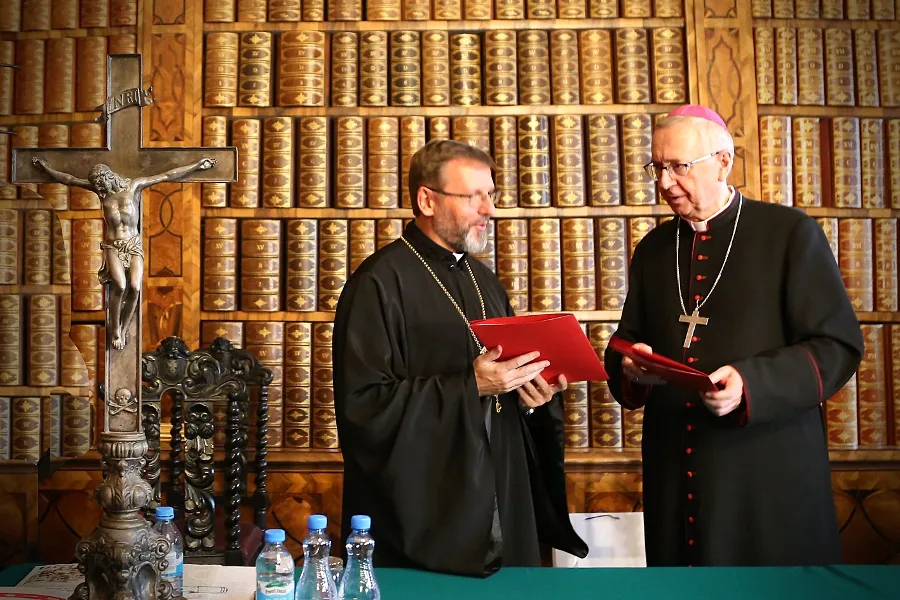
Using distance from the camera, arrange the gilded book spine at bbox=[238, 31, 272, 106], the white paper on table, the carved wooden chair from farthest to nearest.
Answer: the gilded book spine at bbox=[238, 31, 272, 106]
the white paper on table
the carved wooden chair

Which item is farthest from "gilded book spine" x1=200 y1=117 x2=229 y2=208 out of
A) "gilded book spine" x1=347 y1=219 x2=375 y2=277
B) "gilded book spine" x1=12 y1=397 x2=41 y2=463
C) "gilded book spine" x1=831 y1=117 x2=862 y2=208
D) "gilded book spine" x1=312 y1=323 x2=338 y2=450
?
"gilded book spine" x1=831 y1=117 x2=862 y2=208

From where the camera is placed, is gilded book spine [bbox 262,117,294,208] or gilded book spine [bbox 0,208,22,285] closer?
gilded book spine [bbox 0,208,22,285]

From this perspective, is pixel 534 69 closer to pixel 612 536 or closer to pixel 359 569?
pixel 612 536

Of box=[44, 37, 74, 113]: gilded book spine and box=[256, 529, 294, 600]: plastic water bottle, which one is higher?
box=[44, 37, 74, 113]: gilded book spine

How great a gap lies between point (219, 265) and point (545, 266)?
1.51 m

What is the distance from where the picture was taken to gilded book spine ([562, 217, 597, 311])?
159 inches

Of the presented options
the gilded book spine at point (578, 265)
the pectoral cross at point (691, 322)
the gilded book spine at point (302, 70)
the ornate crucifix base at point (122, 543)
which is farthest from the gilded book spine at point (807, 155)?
the ornate crucifix base at point (122, 543)

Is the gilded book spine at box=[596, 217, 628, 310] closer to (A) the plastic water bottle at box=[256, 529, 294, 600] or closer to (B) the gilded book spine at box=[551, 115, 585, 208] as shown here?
(B) the gilded book spine at box=[551, 115, 585, 208]

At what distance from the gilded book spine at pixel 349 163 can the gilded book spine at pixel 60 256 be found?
1264mm

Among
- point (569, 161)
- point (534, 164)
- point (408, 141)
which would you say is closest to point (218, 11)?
point (408, 141)

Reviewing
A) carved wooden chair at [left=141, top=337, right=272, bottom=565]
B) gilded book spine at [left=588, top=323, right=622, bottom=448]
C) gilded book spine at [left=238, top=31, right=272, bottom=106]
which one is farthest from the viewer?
gilded book spine at [left=238, top=31, right=272, bottom=106]

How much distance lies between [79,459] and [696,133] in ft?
9.95

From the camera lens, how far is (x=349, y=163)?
→ 13.4ft

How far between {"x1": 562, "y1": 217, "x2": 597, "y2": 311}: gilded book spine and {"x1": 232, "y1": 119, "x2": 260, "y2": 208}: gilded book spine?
1458 mm
